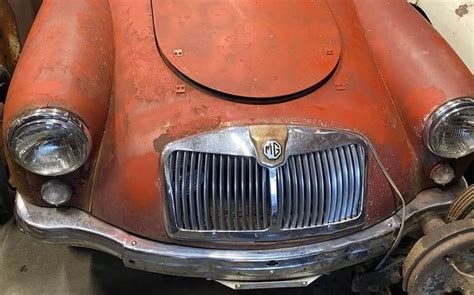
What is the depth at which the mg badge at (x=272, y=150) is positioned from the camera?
1.64 meters

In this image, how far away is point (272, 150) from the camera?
1648 millimetres

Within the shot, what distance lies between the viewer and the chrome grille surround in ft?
5.48

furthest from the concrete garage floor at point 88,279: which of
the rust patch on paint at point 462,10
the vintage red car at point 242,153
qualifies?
the rust patch on paint at point 462,10

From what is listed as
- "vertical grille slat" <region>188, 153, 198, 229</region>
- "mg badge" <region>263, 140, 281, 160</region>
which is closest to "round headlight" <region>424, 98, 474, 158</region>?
"mg badge" <region>263, 140, 281, 160</region>

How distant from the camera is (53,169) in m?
1.68

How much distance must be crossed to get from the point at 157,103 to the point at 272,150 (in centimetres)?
37

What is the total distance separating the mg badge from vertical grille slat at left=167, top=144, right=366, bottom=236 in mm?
39

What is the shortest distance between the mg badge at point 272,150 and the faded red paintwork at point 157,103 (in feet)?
0.31

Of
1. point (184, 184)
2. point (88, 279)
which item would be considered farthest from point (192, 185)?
point (88, 279)

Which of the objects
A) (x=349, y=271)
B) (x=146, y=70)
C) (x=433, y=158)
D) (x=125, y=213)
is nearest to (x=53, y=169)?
(x=125, y=213)

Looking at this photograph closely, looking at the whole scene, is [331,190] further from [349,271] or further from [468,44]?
[468,44]

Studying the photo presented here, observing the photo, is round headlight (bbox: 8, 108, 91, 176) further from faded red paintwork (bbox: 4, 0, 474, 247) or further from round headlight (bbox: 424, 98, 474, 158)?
round headlight (bbox: 424, 98, 474, 158)

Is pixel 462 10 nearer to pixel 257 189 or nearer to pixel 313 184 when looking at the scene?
pixel 313 184

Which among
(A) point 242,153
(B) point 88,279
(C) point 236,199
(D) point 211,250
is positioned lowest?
(B) point 88,279
